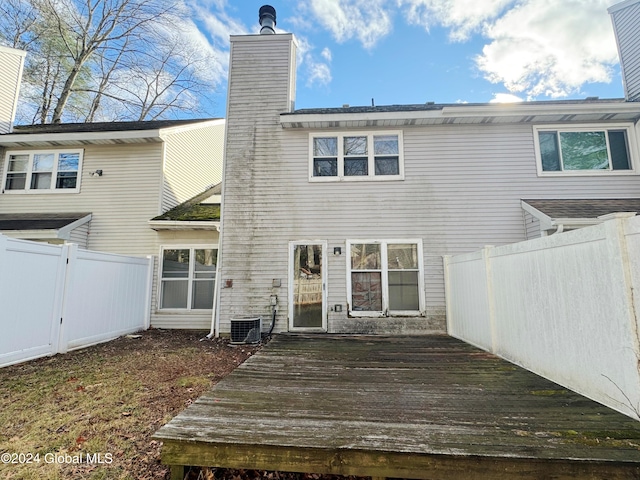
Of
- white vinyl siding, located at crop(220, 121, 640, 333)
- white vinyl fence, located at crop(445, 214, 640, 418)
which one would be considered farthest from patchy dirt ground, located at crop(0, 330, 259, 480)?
white vinyl fence, located at crop(445, 214, 640, 418)

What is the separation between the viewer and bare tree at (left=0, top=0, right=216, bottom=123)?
13.9 m

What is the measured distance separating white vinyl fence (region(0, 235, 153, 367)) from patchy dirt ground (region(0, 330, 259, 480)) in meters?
0.36

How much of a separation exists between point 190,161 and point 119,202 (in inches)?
104

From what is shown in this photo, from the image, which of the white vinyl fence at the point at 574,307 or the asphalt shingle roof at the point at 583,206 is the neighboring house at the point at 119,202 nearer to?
the white vinyl fence at the point at 574,307

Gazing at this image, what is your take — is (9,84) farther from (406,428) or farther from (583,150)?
(583,150)

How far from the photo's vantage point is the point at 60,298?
544 cm

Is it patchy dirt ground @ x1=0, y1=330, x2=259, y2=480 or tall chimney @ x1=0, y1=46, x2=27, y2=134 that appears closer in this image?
patchy dirt ground @ x1=0, y1=330, x2=259, y2=480

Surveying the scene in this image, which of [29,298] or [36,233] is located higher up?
[36,233]

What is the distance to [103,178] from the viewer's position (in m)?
8.55

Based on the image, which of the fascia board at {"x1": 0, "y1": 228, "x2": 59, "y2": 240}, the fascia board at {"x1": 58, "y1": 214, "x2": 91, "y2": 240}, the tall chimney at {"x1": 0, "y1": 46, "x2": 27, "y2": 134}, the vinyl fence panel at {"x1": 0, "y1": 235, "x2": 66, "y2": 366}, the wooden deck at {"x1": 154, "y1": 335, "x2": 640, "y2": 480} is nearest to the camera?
the wooden deck at {"x1": 154, "y1": 335, "x2": 640, "y2": 480}

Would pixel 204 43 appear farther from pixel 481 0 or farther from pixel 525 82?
pixel 525 82

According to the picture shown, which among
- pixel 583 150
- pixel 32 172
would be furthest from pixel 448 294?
pixel 32 172

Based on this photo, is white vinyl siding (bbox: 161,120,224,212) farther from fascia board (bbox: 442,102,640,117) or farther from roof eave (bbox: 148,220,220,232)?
fascia board (bbox: 442,102,640,117)

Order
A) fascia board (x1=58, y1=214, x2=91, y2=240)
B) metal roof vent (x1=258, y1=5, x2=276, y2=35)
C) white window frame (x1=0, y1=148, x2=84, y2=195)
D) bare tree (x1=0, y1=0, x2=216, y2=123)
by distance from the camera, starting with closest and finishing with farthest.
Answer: fascia board (x1=58, y1=214, x2=91, y2=240)
metal roof vent (x1=258, y1=5, x2=276, y2=35)
white window frame (x1=0, y1=148, x2=84, y2=195)
bare tree (x1=0, y1=0, x2=216, y2=123)
